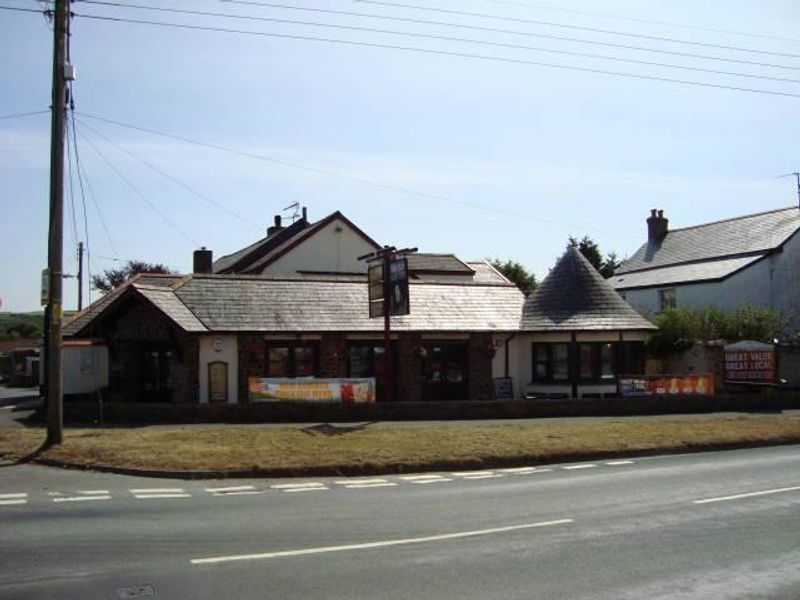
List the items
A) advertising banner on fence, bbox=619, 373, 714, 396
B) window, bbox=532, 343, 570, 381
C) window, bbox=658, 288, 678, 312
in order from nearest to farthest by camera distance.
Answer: advertising banner on fence, bbox=619, 373, 714, 396
window, bbox=532, 343, 570, 381
window, bbox=658, 288, 678, 312

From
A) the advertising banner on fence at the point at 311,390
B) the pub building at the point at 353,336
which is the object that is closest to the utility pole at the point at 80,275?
the pub building at the point at 353,336

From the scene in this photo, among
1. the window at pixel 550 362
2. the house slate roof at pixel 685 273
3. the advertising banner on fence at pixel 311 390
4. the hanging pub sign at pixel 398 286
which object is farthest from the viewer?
the house slate roof at pixel 685 273

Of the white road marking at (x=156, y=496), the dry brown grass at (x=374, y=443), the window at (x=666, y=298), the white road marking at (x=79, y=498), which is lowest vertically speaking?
the white road marking at (x=156, y=496)

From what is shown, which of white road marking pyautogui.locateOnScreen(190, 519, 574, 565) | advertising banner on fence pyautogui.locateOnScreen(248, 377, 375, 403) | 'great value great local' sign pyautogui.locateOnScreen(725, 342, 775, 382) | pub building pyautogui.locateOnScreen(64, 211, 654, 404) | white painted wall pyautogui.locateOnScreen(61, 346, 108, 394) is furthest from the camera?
'great value great local' sign pyautogui.locateOnScreen(725, 342, 775, 382)

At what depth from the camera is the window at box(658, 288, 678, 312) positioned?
4425 centimetres

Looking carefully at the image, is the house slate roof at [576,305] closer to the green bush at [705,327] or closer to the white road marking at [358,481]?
the green bush at [705,327]

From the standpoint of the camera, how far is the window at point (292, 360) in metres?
27.2

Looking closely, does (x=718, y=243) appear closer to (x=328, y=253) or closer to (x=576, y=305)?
(x=576, y=305)

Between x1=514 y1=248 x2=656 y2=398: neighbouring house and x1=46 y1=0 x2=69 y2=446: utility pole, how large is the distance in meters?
18.0

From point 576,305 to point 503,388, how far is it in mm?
4259

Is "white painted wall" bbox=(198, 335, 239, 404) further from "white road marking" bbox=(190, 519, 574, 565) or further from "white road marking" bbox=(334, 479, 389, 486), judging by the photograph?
"white road marking" bbox=(190, 519, 574, 565)

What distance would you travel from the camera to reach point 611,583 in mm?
7250

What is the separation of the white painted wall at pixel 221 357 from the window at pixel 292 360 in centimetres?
121

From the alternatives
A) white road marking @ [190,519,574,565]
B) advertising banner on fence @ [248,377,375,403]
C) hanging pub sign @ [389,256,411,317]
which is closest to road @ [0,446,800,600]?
white road marking @ [190,519,574,565]
